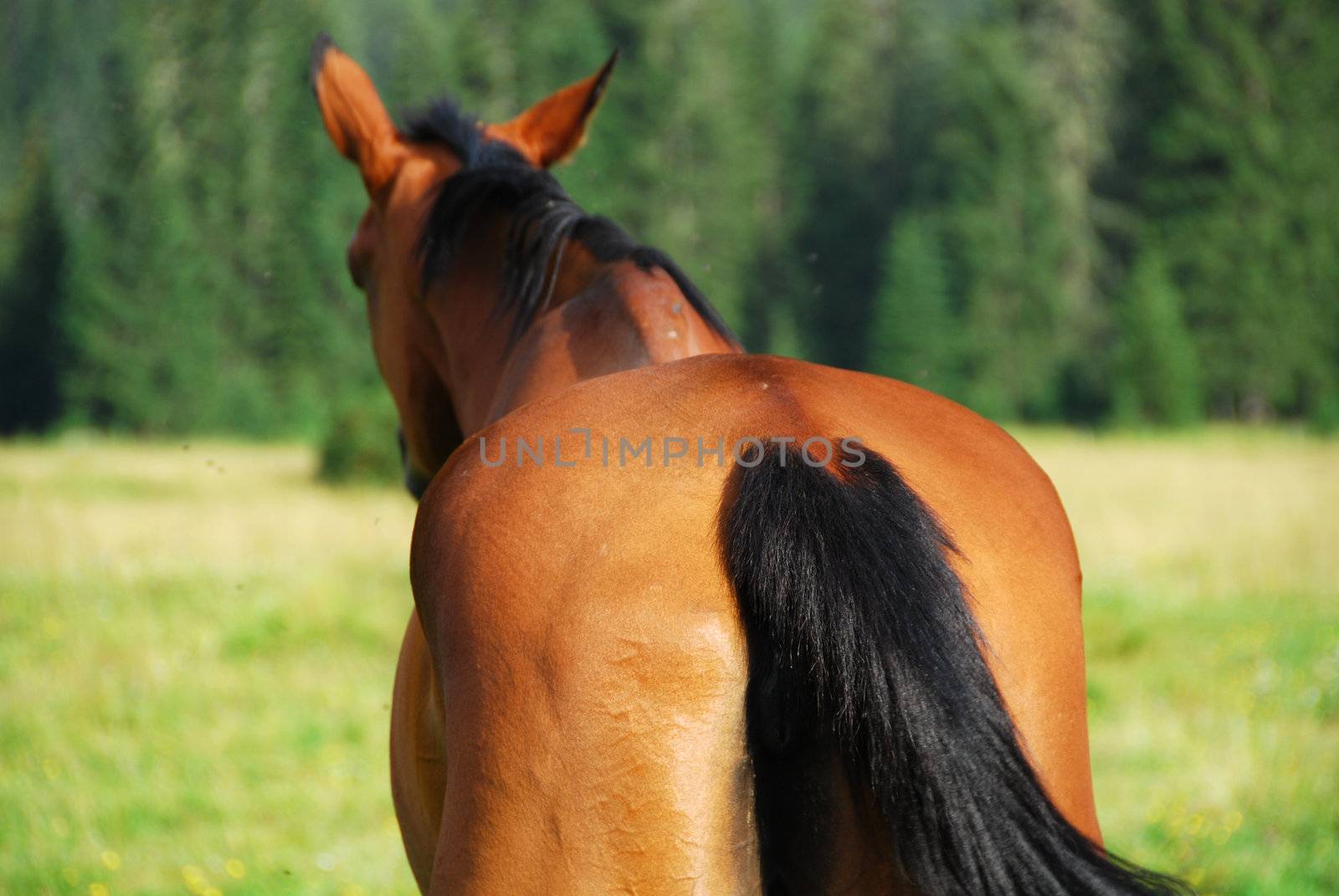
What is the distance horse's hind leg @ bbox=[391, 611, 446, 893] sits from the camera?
1.69m

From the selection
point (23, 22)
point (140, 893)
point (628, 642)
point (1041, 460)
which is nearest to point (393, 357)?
point (628, 642)

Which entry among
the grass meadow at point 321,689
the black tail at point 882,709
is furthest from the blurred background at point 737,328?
the black tail at point 882,709

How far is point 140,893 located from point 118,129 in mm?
27464

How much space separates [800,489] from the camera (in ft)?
4.07

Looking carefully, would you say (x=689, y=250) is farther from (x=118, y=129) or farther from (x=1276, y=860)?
(x=1276, y=860)

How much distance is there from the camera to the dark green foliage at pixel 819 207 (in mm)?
24609

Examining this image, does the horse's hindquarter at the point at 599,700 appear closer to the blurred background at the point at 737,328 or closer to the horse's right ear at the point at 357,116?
the horse's right ear at the point at 357,116

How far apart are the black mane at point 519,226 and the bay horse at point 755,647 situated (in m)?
0.60

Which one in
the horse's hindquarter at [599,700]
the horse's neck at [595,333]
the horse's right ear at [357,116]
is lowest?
the horse's hindquarter at [599,700]

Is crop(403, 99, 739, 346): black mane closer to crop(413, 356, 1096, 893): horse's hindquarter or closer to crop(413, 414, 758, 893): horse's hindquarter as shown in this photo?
Answer: crop(413, 356, 1096, 893): horse's hindquarter

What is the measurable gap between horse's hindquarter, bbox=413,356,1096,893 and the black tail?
42 mm

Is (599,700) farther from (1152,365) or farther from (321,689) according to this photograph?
(1152,365)

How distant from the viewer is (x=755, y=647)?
1.21 m

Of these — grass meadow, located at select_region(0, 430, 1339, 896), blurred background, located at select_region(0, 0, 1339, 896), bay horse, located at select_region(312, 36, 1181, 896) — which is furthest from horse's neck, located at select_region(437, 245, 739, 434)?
blurred background, located at select_region(0, 0, 1339, 896)
